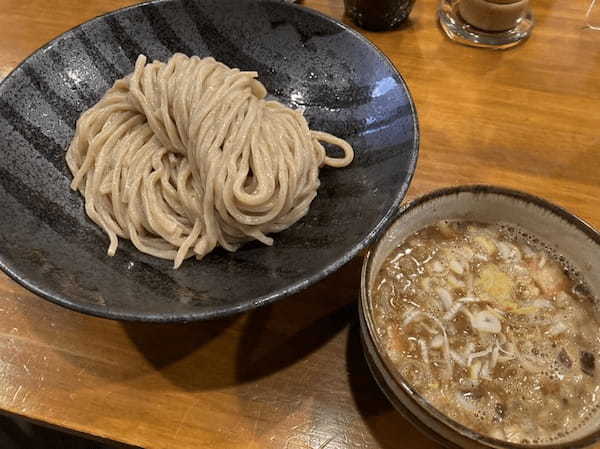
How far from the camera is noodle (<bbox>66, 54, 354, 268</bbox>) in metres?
1.30

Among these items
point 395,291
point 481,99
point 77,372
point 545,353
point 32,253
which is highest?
point 32,253

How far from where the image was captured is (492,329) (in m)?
1.05

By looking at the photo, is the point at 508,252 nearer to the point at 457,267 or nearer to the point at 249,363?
the point at 457,267

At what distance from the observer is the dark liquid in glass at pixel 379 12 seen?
2018mm

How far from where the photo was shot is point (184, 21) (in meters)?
1.67

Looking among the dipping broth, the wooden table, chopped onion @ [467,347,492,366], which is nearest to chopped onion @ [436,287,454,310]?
the dipping broth

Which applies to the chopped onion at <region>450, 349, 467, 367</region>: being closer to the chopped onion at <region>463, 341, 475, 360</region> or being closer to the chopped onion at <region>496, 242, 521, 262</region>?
the chopped onion at <region>463, 341, 475, 360</region>

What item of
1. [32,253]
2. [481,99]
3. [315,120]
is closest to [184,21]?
[315,120]

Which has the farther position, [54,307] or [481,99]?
[481,99]

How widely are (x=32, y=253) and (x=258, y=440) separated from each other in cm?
62

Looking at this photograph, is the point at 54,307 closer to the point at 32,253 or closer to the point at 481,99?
the point at 32,253

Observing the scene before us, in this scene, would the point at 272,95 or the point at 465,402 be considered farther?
the point at 272,95

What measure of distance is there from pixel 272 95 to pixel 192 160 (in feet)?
1.34

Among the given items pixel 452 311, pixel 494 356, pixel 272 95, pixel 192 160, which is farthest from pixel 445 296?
pixel 272 95
